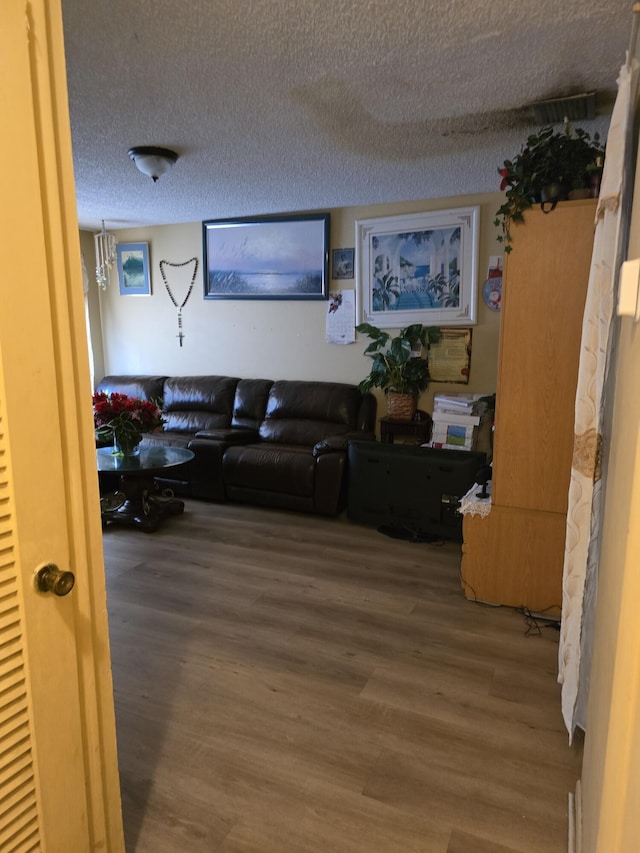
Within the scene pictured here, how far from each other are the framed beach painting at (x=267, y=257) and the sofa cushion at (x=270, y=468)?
4.73 ft

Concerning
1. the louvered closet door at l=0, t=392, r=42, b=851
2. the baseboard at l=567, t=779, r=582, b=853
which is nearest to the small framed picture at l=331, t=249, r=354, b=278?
the baseboard at l=567, t=779, r=582, b=853

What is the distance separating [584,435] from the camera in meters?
1.77

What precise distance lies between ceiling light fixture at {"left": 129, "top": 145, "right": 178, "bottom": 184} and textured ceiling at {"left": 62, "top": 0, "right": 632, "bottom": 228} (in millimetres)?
61

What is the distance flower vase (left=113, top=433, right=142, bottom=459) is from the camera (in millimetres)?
3758

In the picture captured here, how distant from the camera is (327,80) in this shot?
2.17 meters

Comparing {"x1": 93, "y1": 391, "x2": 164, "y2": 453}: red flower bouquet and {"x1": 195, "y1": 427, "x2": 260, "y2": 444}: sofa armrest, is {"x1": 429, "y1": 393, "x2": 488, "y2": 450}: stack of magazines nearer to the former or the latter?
{"x1": 195, "y1": 427, "x2": 260, "y2": 444}: sofa armrest

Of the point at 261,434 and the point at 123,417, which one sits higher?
the point at 123,417

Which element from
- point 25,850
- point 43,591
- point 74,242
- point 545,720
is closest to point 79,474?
point 43,591

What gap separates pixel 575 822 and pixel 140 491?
3127 millimetres

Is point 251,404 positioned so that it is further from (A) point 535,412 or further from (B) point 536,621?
(B) point 536,621

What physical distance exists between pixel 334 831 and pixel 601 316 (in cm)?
170

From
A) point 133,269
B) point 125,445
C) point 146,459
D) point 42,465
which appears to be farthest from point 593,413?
point 133,269

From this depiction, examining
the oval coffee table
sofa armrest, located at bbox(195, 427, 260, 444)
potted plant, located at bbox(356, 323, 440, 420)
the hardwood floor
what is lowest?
the hardwood floor

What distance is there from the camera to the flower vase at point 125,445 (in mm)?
3758
